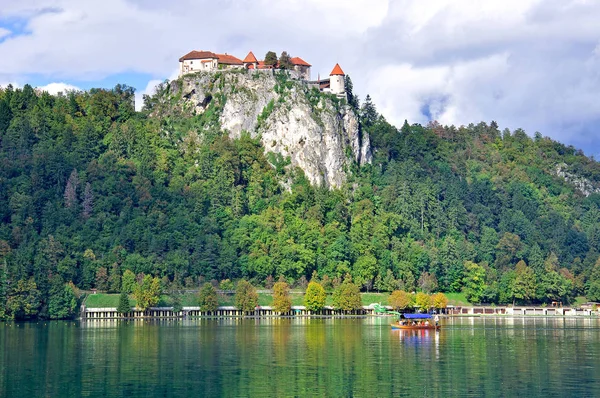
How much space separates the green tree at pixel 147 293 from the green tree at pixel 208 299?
736 centimetres

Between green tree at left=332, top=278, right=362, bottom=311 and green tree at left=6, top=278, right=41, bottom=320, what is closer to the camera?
green tree at left=6, top=278, right=41, bottom=320

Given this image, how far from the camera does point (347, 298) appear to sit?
559 feet

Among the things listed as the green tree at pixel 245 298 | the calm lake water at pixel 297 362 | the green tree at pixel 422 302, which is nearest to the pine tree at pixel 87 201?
the green tree at pixel 245 298

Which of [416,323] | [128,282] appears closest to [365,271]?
[128,282]

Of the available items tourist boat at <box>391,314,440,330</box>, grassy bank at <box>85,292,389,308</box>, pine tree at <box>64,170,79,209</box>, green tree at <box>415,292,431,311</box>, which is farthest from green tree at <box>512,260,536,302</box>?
pine tree at <box>64,170,79,209</box>

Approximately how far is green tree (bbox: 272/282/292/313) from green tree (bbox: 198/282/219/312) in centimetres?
1027

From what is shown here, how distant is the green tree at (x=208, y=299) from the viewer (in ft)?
545

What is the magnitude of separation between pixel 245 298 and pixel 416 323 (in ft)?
143

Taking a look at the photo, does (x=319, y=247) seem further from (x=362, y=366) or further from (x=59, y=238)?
(x=362, y=366)

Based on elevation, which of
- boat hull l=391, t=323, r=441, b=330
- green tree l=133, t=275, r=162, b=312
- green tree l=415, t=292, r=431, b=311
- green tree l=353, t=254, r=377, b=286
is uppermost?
green tree l=353, t=254, r=377, b=286

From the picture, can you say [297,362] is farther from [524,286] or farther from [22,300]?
[524,286]

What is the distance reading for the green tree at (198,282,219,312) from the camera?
166000 millimetres

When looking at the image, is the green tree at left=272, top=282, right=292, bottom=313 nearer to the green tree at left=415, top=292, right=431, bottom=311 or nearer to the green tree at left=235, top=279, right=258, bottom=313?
the green tree at left=235, top=279, right=258, bottom=313

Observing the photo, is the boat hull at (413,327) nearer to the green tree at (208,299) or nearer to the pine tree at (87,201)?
the green tree at (208,299)
